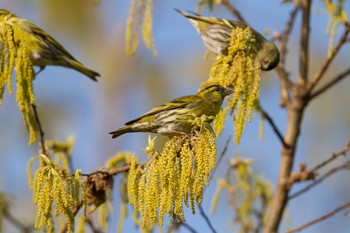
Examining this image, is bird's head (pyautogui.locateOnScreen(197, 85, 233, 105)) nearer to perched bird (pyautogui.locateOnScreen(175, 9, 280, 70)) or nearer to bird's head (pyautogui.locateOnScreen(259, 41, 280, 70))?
perched bird (pyautogui.locateOnScreen(175, 9, 280, 70))

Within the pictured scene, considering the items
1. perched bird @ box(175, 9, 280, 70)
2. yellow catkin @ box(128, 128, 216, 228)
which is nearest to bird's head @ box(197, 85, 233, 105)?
perched bird @ box(175, 9, 280, 70)

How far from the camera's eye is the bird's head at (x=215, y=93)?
13.7ft

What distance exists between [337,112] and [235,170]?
10.6ft

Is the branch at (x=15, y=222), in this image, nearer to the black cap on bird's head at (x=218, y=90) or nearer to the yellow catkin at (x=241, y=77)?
the black cap on bird's head at (x=218, y=90)

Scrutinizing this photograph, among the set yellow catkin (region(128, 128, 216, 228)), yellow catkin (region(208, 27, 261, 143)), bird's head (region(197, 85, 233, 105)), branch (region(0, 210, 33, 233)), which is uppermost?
bird's head (region(197, 85, 233, 105))

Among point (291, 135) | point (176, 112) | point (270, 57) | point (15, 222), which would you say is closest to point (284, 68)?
point (270, 57)

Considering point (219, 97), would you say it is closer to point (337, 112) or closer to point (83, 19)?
point (337, 112)

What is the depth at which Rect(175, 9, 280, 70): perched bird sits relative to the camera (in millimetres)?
5395

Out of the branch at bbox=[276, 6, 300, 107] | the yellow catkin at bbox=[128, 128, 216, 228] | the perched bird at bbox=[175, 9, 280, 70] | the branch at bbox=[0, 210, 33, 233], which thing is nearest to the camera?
the yellow catkin at bbox=[128, 128, 216, 228]

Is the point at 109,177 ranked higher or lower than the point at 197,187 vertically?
higher

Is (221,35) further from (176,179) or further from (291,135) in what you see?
(176,179)

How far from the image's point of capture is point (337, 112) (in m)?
8.59

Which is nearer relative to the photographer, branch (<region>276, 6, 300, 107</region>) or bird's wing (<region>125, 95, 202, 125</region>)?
bird's wing (<region>125, 95, 202, 125</region>)

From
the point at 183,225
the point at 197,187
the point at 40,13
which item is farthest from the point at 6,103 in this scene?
the point at 197,187
